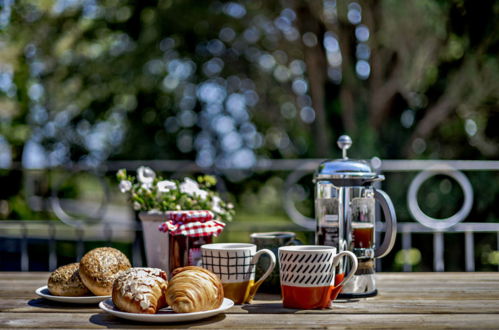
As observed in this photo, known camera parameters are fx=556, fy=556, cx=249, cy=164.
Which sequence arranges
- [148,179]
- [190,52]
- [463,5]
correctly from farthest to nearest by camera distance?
[190,52]
[463,5]
[148,179]

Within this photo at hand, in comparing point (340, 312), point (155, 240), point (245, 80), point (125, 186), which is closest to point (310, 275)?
point (340, 312)

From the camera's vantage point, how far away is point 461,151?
5.98m

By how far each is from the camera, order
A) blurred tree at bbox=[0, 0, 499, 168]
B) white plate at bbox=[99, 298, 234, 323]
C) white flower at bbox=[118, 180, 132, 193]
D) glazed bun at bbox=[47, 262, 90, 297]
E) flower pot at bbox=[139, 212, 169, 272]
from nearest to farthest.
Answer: white plate at bbox=[99, 298, 234, 323]
glazed bun at bbox=[47, 262, 90, 297]
flower pot at bbox=[139, 212, 169, 272]
white flower at bbox=[118, 180, 132, 193]
blurred tree at bbox=[0, 0, 499, 168]

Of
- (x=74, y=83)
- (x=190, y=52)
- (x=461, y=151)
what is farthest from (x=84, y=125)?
(x=461, y=151)

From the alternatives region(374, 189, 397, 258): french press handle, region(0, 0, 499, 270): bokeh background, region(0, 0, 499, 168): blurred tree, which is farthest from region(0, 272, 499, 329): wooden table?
region(0, 0, 499, 168): blurred tree

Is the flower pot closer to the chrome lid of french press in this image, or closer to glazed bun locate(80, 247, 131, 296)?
glazed bun locate(80, 247, 131, 296)

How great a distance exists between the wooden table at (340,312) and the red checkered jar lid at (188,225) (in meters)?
0.20

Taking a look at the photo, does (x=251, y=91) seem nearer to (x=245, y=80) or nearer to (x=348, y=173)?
(x=245, y=80)

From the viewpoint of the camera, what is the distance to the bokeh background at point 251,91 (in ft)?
17.3

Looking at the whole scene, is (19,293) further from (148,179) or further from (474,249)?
(474,249)

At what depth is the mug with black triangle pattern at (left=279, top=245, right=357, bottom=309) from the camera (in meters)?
1.12

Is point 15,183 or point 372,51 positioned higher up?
point 372,51

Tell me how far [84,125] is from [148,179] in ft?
22.0

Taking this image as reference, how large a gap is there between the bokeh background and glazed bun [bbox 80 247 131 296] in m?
2.82
